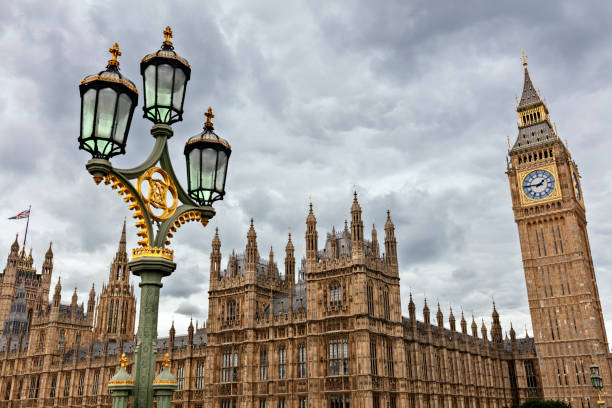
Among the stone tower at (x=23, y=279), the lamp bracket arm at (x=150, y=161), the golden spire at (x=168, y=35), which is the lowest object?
the lamp bracket arm at (x=150, y=161)

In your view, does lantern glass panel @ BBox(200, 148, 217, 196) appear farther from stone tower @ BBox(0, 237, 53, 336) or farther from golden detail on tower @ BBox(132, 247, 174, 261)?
stone tower @ BBox(0, 237, 53, 336)

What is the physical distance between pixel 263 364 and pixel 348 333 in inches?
451

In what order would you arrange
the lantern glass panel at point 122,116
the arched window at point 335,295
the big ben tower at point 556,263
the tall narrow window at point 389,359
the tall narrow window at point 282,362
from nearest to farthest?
the lantern glass panel at point 122,116
the tall narrow window at point 389,359
the arched window at point 335,295
the tall narrow window at point 282,362
the big ben tower at point 556,263

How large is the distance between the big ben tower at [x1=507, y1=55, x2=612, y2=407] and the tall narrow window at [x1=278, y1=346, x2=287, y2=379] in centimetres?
4216

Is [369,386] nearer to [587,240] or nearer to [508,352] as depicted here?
[508,352]

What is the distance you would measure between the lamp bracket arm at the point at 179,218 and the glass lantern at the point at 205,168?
11.6 inches

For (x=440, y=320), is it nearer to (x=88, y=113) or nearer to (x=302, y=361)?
(x=302, y=361)

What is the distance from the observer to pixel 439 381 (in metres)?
62.8

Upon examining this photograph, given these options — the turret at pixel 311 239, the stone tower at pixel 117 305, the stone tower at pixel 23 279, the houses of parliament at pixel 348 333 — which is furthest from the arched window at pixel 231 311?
the stone tower at pixel 23 279

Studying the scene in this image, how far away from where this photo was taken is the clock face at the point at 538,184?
3290 inches

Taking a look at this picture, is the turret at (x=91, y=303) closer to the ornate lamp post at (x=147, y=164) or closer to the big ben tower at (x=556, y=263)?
the big ben tower at (x=556, y=263)

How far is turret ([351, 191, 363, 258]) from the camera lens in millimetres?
53406

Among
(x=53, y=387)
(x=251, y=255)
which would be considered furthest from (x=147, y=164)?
(x=53, y=387)

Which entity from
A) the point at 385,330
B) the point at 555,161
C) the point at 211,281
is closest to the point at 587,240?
the point at 555,161
